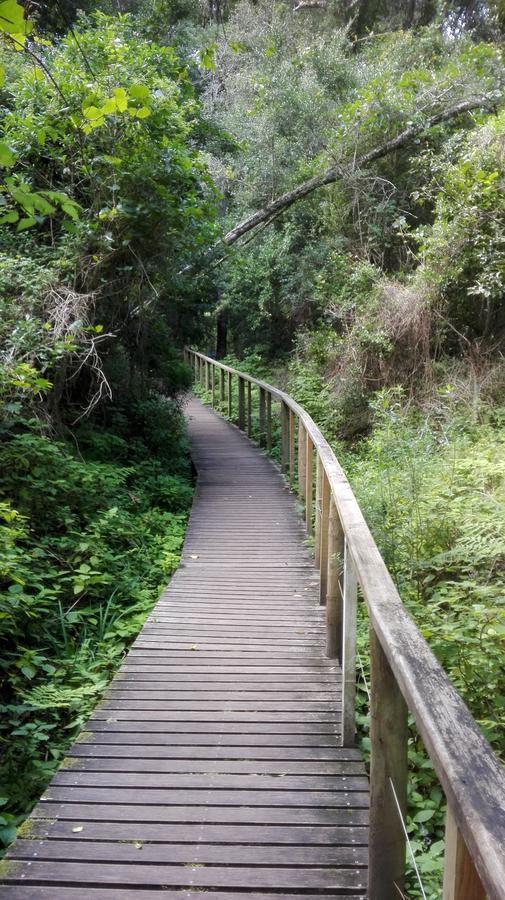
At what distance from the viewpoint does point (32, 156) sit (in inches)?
295

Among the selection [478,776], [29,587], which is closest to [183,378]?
[29,587]

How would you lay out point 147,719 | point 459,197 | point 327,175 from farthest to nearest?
point 327,175
point 459,197
point 147,719

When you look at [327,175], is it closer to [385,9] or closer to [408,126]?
[408,126]

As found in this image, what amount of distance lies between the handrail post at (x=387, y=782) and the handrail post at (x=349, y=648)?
2.82 feet

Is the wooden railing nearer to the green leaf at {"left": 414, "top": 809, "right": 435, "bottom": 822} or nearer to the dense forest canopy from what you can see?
the green leaf at {"left": 414, "top": 809, "right": 435, "bottom": 822}

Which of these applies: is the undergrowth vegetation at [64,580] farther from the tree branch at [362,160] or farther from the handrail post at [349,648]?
the tree branch at [362,160]

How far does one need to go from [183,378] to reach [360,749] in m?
A: 8.95

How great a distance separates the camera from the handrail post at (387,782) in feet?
6.05

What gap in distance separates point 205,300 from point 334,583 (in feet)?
30.4

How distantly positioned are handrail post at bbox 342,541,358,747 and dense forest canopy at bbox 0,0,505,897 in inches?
15.4

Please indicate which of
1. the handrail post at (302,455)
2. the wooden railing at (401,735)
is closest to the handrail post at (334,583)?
the wooden railing at (401,735)

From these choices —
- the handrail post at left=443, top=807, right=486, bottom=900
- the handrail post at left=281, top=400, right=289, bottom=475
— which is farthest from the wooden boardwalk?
the handrail post at left=281, top=400, right=289, bottom=475

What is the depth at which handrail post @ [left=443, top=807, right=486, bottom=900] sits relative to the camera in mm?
1109

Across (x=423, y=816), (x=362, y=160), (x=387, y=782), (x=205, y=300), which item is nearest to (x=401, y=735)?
(x=387, y=782)
